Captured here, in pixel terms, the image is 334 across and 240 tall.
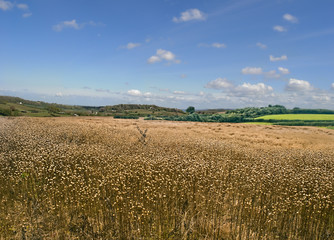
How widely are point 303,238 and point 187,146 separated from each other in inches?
395

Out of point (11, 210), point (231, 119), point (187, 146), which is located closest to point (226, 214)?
point (11, 210)

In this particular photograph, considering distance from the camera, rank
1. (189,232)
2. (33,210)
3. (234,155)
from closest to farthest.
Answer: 1. (189,232)
2. (33,210)
3. (234,155)

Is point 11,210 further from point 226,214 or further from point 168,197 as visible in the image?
point 226,214

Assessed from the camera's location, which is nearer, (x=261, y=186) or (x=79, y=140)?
(x=261, y=186)

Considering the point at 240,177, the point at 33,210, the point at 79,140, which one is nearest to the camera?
the point at 33,210

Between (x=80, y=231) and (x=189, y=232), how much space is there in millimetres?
2973

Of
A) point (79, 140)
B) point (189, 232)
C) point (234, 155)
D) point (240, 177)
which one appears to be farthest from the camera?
point (79, 140)

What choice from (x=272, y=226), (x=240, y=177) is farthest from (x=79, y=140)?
(x=272, y=226)

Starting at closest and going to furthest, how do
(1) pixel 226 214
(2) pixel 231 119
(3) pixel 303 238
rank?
(3) pixel 303 238, (1) pixel 226 214, (2) pixel 231 119

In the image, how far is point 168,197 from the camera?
21.2ft

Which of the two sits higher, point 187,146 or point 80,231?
point 187,146

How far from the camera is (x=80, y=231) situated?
5609mm

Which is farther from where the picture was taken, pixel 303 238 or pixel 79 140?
pixel 79 140

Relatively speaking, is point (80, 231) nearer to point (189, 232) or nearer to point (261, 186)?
point (189, 232)
